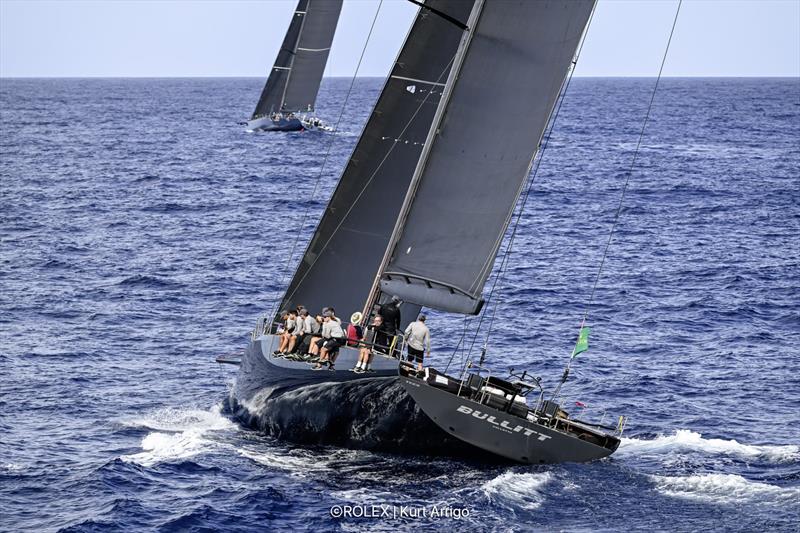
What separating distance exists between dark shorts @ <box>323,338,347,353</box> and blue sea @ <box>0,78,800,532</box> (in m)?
2.71

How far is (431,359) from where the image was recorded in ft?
138

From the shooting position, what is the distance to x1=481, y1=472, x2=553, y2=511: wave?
89.1ft

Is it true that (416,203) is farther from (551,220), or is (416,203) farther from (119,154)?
(119,154)

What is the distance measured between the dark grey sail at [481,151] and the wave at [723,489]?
6.52 m

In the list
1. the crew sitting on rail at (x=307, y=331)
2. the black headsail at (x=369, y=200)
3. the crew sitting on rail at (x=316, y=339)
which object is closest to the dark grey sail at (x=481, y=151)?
the crew sitting on rail at (x=316, y=339)

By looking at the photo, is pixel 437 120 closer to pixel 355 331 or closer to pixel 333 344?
pixel 355 331

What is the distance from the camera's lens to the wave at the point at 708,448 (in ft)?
104

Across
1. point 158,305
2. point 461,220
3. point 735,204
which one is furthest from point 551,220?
point 461,220

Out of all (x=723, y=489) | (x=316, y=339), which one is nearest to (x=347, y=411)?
(x=316, y=339)

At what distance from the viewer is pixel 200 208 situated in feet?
244

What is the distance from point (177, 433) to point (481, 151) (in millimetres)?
11652

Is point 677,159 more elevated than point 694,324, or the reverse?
point 677,159

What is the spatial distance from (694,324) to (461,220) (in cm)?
1997

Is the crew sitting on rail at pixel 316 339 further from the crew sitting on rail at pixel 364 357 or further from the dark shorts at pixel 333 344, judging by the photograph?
the crew sitting on rail at pixel 364 357
